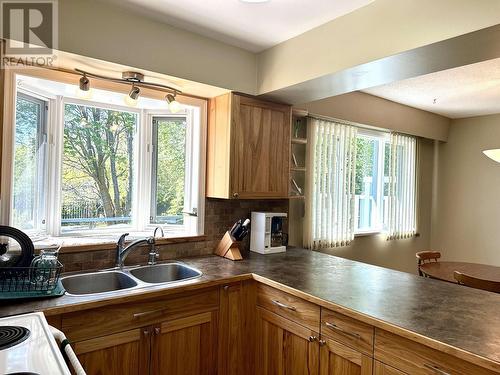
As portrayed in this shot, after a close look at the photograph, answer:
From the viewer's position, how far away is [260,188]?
2494 millimetres

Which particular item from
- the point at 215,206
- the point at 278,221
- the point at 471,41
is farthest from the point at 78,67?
the point at 471,41

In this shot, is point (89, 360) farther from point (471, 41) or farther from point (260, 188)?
point (471, 41)

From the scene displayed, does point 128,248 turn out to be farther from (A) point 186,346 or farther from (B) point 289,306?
(B) point 289,306

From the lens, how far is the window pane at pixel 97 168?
2.24m

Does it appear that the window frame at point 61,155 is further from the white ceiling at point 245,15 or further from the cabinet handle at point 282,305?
the cabinet handle at point 282,305

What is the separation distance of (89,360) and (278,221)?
5.30ft

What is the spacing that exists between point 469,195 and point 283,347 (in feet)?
12.4

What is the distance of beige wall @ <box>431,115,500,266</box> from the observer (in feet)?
13.5

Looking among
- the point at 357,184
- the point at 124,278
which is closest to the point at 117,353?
the point at 124,278

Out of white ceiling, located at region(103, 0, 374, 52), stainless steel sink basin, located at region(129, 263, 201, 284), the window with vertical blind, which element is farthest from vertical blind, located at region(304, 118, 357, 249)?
stainless steel sink basin, located at region(129, 263, 201, 284)

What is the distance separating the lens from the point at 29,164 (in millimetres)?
2020

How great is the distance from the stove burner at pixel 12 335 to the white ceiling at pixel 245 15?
164 cm

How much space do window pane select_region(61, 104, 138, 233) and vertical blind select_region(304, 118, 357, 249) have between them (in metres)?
1.61

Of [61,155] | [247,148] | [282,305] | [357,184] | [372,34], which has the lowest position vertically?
[282,305]
